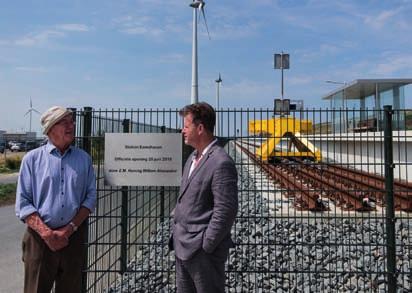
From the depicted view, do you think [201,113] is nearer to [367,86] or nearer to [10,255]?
[10,255]

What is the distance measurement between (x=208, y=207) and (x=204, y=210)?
0.04 m

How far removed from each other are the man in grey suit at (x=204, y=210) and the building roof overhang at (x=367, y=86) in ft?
83.4

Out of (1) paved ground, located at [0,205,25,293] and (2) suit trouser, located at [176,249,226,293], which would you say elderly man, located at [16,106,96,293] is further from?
(1) paved ground, located at [0,205,25,293]

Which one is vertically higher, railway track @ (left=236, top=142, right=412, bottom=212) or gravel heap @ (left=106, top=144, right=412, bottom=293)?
railway track @ (left=236, top=142, right=412, bottom=212)

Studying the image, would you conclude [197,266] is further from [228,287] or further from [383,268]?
[383,268]

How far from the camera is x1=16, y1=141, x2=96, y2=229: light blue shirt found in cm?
387

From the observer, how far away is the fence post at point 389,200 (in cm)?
498

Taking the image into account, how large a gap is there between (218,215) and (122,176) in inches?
86.5

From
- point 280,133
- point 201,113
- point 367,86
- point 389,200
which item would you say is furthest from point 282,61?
point 367,86

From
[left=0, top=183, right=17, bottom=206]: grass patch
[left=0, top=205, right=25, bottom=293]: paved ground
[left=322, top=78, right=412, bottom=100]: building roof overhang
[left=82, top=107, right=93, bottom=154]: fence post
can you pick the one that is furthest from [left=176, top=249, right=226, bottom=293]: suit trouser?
[left=322, top=78, right=412, bottom=100]: building roof overhang

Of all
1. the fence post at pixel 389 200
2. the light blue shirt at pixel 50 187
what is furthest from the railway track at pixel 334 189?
the light blue shirt at pixel 50 187

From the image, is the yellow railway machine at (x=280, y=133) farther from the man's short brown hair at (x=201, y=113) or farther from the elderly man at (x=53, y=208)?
the elderly man at (x=53, y=208)

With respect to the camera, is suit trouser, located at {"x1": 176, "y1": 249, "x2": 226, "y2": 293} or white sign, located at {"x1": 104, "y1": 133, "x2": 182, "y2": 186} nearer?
suit trouser, located at {"x1": 176, "y1": 249, "x2": 226, "y2": 293}

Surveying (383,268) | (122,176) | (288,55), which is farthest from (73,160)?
(288,55)
